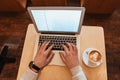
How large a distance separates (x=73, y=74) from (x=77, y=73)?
0.03 metres

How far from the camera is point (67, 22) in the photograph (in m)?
0.98

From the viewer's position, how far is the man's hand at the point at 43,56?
3.44 ft

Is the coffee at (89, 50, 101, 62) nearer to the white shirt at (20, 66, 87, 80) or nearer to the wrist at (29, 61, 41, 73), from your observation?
the white shirt at (20, 66, 87, 80)

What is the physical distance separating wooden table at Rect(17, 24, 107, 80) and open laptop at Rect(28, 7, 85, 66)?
0.05 metres

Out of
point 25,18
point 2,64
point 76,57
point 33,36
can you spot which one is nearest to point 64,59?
point 76,57

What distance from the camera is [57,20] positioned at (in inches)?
38.1

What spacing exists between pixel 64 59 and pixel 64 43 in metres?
0.11

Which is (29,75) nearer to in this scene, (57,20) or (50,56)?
(50,56)

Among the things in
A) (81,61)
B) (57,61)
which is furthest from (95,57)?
(57,61)

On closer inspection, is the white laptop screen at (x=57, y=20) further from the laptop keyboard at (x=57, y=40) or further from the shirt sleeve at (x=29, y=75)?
the shirt sleeve at (x=29, y=75)

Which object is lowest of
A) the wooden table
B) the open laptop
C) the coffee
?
the wooden table

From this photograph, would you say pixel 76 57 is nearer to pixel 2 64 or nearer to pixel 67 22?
pixel 67 22

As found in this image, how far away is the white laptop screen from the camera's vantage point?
87 centimetres

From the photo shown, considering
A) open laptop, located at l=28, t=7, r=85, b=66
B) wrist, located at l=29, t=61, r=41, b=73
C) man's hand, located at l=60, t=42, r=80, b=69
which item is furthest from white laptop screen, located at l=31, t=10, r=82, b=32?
wrist, located at l=29, t=61, r=41, b=73
